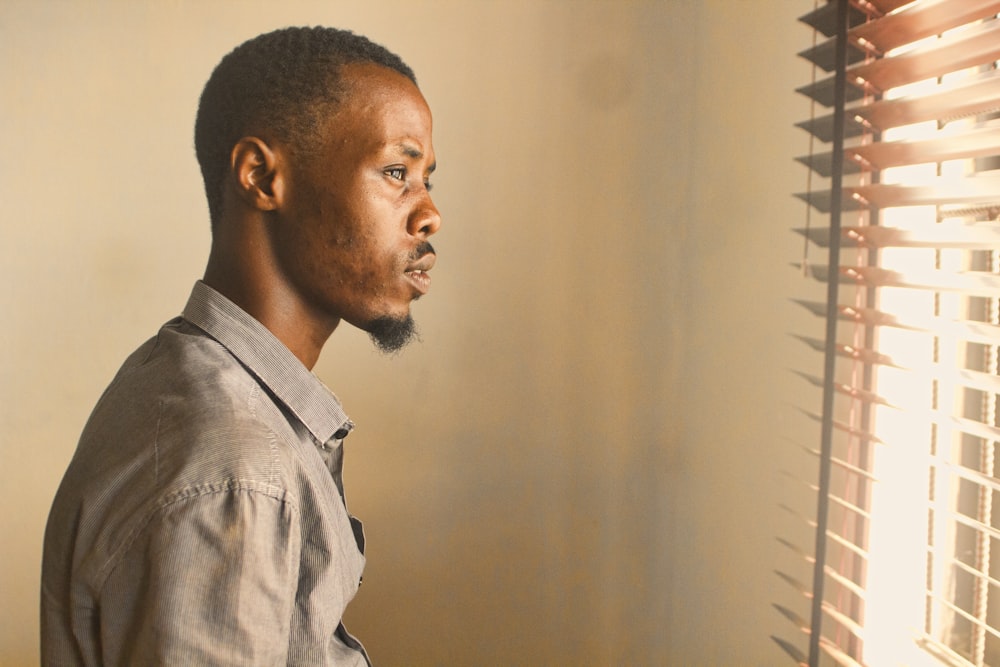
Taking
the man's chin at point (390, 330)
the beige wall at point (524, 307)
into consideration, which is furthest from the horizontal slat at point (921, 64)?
the man's chin at point (390, 330)

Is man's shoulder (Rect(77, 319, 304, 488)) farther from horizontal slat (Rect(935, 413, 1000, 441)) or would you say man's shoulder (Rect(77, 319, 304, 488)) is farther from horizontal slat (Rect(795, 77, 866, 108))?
horizontal slat (Rect(795, 77, 866, 108))

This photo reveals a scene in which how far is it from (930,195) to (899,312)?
19cm

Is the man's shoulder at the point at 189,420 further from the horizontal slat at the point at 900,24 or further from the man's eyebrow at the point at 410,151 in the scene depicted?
the horizontal slat at the point at 900,24

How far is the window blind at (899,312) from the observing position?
2.92 feet

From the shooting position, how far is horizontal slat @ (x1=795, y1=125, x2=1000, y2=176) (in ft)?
2.65

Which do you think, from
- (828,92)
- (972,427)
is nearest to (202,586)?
(972,427)

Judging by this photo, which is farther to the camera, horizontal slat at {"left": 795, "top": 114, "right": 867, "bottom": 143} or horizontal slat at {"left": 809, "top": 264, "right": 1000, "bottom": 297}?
horizontal slat at {"left": 795, "top": 114, "right": 867, "bottom": 143}

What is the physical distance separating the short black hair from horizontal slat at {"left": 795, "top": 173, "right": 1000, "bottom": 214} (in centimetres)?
62

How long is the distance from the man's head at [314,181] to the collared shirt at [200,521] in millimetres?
72

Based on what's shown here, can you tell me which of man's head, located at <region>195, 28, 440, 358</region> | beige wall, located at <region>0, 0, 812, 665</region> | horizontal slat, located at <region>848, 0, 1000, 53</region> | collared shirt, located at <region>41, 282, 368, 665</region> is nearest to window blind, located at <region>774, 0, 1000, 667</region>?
horizontal slat, located at <region>848, 0, 1000, 53</region>

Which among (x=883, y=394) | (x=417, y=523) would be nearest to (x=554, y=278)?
(x=417, y=523)

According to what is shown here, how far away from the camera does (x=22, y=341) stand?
1.50m

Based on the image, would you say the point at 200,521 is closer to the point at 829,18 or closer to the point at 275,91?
the point at 275,91

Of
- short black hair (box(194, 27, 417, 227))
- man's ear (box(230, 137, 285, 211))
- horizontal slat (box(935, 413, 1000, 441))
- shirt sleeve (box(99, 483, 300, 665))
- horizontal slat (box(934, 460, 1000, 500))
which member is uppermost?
short black hair (box(194, 27, 417, 227))
